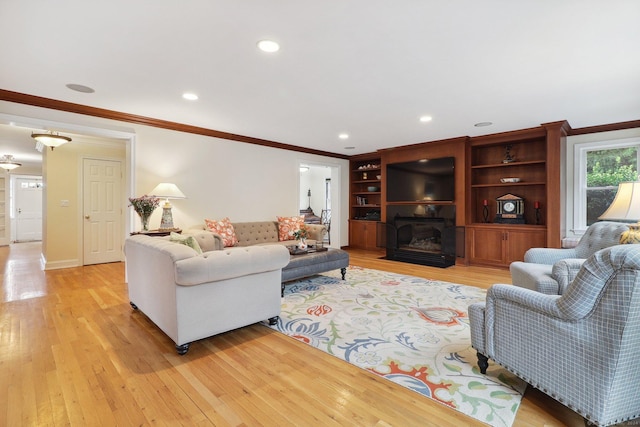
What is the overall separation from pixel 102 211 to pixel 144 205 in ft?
9.13

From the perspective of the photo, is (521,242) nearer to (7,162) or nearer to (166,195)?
(166,195)

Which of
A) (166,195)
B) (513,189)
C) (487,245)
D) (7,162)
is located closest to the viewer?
(166,195)

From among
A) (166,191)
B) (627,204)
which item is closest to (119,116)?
(166,191)

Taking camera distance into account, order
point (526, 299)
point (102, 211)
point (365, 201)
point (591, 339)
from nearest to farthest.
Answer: point (591, 339)
point (526, 299)
point (102, 211)
point (365, 201)

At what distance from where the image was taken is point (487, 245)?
5613 millimetres

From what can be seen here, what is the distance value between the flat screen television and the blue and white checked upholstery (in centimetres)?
273

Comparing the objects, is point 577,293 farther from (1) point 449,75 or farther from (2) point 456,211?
(2) point 456,211

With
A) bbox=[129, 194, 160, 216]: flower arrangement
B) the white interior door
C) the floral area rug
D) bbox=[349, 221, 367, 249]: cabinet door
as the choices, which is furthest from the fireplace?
the white interior door

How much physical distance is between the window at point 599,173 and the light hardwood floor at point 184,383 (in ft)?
14.8

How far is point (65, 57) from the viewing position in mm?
2621

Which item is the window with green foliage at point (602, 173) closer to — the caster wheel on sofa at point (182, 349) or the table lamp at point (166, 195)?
the caster wheel on sofa at point (182, 349)

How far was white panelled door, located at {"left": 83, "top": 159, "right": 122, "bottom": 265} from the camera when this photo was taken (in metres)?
5.89

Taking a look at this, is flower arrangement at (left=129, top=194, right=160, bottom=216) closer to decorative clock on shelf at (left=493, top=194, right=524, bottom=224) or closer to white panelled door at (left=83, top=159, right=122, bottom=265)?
white panelled door at (left=83, top=159, right=122, bottom=265)

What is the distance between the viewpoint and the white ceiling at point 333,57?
2012mm
